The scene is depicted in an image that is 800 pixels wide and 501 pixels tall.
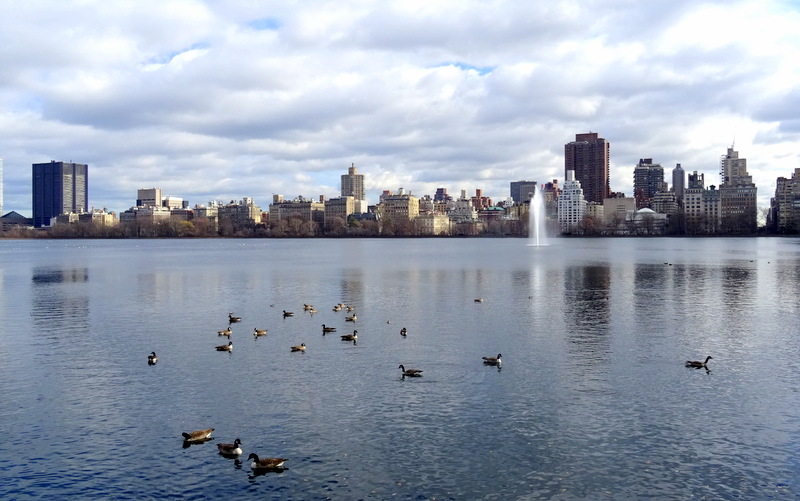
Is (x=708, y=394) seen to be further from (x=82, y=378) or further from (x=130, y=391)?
(x=82, y=378)

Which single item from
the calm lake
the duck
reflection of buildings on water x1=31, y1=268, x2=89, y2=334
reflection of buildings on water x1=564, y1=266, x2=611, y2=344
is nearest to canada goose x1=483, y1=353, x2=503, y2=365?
the calm lake

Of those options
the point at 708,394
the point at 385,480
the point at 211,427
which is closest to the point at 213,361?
the point at 211,427

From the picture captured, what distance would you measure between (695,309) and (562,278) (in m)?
26.5

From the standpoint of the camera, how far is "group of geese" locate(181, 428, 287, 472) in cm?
1952

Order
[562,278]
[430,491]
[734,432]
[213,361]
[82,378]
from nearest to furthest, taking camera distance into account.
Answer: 1. [430,491]
2. [734,432]
3. [82,378]
4. [213,361]
5. [562,278]

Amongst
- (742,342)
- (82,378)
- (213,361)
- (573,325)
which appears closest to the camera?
(82,378)

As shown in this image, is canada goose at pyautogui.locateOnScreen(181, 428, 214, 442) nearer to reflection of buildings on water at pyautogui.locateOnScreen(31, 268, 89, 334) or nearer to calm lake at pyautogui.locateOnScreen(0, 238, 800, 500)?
calm lake at pyautogui.locateOnScreen(0, 238, 800, 500)

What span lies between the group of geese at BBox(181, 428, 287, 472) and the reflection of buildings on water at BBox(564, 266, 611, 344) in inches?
788

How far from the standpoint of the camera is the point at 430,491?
1806 cm

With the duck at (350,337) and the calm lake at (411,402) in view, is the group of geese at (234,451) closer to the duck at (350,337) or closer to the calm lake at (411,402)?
the calm lake at (411,402)

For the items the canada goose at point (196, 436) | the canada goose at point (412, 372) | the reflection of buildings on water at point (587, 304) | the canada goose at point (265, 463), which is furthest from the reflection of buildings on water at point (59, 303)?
the reflection of buildings on water at point (587, 304)

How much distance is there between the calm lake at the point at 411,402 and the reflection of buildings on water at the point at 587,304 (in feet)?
1.66

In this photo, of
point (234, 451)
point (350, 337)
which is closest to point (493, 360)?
point (350, 337)

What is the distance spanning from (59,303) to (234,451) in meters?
40.5
